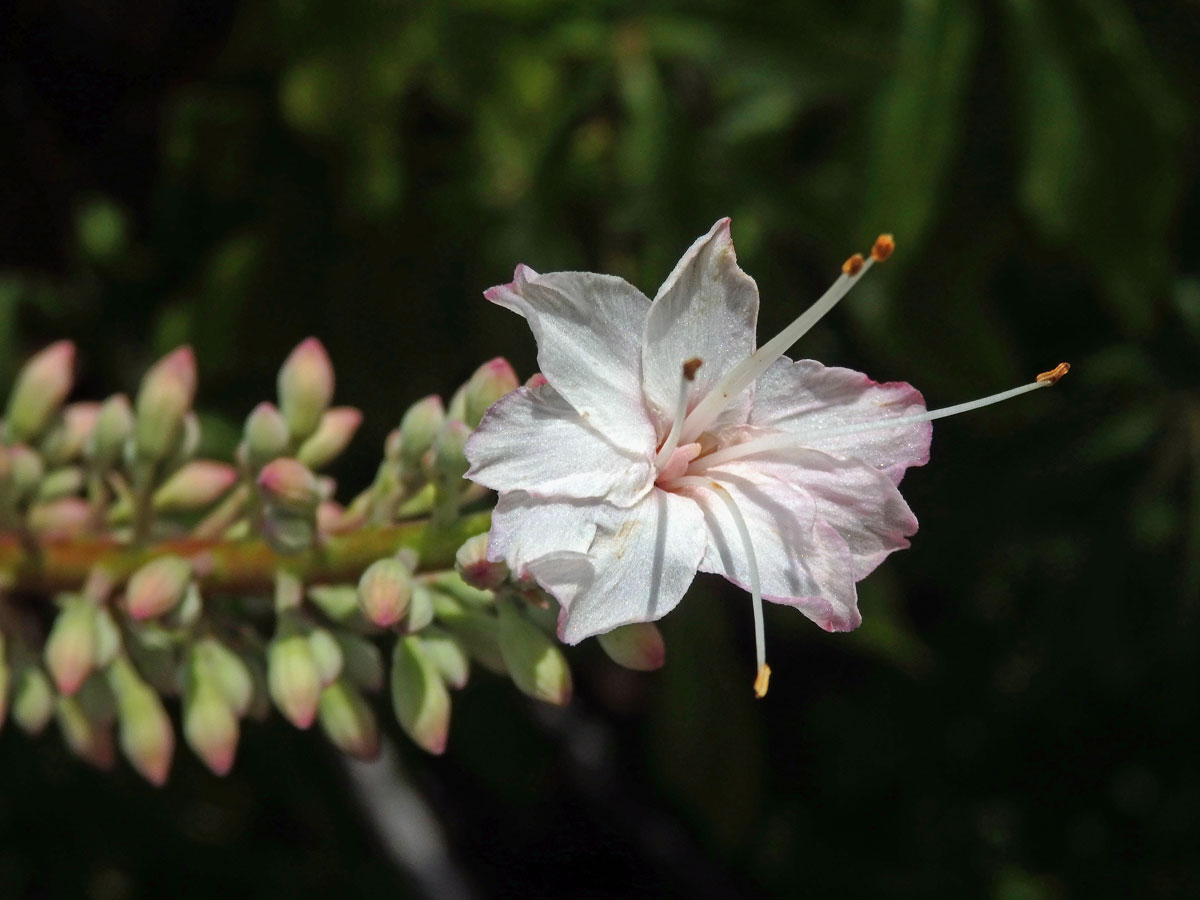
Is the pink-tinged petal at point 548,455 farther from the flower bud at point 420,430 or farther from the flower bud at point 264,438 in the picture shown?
the flower bud at point 264,438

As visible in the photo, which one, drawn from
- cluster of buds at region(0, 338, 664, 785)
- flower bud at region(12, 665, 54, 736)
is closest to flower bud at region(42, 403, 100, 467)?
cluster of buds at region(0, 338, 664, 785)

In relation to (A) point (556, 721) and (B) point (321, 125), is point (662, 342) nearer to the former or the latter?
(B) point (321, 125)

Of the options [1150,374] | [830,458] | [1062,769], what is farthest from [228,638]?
[1062,769]

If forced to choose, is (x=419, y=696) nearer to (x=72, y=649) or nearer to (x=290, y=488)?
(x=290, y=488)

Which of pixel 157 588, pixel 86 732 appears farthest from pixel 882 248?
pixel 86 732

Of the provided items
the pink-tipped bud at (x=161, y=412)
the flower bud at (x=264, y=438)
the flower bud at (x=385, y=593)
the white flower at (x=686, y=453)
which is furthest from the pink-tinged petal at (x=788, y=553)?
the pink-tipped bud at (x=161, y=412)

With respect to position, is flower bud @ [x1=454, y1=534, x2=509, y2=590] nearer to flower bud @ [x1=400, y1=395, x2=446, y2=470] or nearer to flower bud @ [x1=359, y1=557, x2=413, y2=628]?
flower bud @ [x1=359, y1=557, x2=413, y2=628]

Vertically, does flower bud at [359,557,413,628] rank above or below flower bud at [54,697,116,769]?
above
